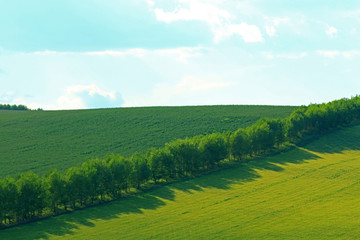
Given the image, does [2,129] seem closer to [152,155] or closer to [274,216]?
[152,155]

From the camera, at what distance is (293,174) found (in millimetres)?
87875

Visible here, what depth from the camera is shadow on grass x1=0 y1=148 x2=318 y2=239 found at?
6222 cm

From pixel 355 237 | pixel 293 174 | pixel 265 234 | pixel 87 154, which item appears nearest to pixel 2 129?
pixel 87 154

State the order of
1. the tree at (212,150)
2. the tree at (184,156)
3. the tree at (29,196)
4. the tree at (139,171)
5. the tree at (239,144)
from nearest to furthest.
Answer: the tree at (29,196) → the tree at (139,171) → the tree at (184,156) → the tree at (212,150) → the tree at (239,144)

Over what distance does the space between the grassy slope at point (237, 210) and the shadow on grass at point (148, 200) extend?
0.54 ft

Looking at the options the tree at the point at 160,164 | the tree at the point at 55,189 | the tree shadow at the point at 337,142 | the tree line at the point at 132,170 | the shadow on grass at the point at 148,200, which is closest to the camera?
the shadow on grass at the point at 148,200

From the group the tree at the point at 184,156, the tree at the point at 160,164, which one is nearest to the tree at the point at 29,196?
the tree at the point at 160,164

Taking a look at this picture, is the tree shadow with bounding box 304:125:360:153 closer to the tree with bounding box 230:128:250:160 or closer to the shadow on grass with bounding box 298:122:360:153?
the shadow on grass with bounding box 298:122:360:153

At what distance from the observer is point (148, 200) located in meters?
74.1

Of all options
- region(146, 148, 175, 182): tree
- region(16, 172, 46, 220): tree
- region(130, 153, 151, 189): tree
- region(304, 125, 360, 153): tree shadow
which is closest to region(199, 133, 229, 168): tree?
region(146, 148, 175, 182): tree

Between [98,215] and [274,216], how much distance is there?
29.6m

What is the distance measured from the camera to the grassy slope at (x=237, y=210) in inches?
2247

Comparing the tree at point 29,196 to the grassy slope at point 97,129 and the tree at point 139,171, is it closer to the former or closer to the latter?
the tree at point 139,171

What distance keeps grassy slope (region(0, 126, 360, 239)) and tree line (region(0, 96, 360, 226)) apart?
132 inches
